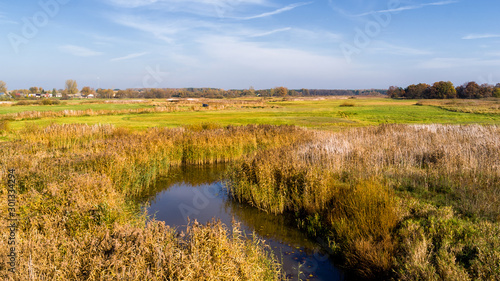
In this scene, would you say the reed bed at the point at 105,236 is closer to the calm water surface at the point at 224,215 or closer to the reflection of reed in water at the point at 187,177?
the reflection of reed in water at the point at 187,177

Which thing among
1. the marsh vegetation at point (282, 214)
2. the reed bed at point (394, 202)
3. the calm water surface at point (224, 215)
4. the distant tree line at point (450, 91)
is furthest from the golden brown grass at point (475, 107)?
the calm water surface at point (224, 215)

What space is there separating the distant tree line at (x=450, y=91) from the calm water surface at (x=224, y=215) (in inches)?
4355

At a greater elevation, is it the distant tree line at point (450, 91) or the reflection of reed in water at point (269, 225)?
the distant tree line at point (450, 91)

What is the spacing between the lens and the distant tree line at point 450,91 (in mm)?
99100

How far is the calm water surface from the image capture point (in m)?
7.23

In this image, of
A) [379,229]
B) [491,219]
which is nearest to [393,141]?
[491,219]

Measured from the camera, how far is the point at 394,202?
7.98 meters

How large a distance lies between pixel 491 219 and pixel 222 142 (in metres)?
13.9

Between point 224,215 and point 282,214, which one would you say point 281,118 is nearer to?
point 282,214

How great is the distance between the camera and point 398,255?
6.29 metres

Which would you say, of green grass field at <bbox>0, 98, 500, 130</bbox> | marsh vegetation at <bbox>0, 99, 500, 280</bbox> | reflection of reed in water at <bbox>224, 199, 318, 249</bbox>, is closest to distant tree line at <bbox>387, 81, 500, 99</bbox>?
green grass field at <bbox>0, 98, 500, 130</bbox>

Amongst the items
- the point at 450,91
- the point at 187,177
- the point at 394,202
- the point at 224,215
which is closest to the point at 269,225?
the point at 224,215

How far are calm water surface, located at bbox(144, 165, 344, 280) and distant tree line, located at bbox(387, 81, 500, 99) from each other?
111 meters

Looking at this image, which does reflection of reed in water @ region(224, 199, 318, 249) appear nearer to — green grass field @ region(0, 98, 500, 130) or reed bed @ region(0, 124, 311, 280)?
reed bed @ region(0, 124, 311, 280)
